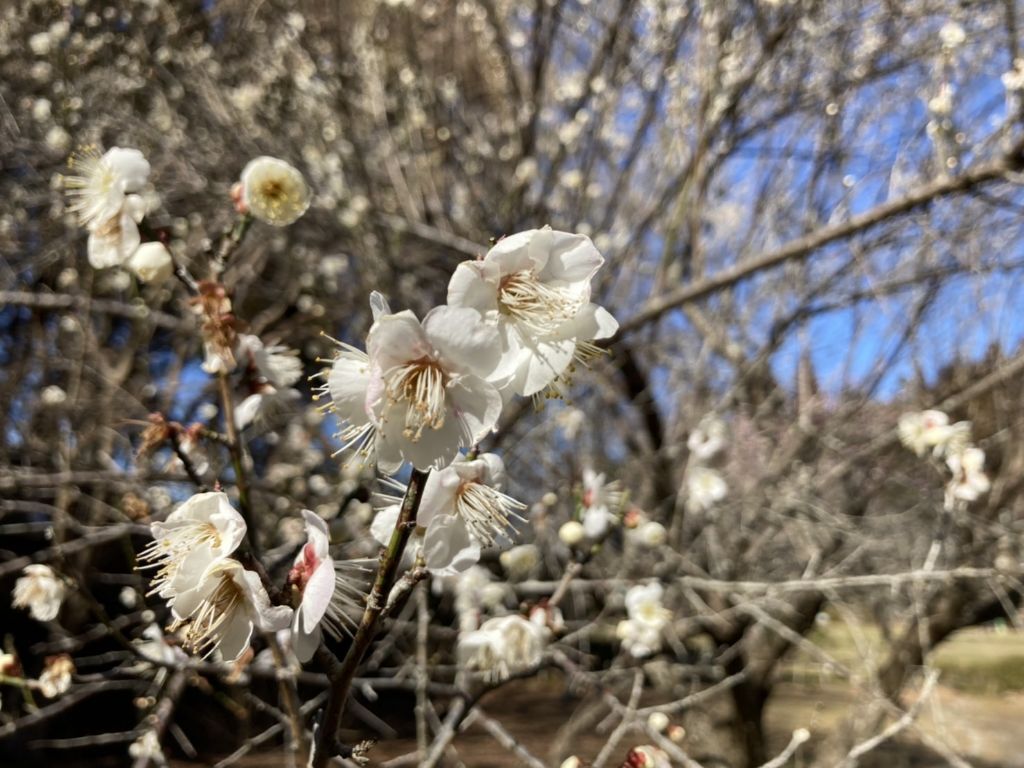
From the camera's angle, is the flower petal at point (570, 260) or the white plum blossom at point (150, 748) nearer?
the flower petal at point (570, 260)

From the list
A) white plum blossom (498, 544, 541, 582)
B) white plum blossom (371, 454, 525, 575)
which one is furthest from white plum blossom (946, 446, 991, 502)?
white plum blossom (371, 454, 525, 575)

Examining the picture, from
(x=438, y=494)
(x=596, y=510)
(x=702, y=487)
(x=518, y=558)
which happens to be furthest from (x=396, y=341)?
(x=702, y=487)

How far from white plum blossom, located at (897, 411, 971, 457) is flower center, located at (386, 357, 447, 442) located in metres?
2.12

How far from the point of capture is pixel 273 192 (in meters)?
1.05

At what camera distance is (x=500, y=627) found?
1.58 metres

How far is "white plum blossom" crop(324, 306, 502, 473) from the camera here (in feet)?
2.02

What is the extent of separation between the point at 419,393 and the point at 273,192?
1.80 feet

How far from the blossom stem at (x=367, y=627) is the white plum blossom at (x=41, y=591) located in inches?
48.7

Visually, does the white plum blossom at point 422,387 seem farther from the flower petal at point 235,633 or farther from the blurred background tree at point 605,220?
the blurred background tree at point 605,220

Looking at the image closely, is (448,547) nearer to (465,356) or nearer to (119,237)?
(465,356)

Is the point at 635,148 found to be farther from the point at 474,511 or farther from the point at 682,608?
the point at 474,511

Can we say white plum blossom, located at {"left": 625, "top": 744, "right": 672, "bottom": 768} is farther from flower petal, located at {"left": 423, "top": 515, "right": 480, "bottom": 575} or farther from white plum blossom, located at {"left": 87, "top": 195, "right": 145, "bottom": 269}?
white plum blossom, located at {"left": 87, "top": 195, "right": 145, "bottom": 269}

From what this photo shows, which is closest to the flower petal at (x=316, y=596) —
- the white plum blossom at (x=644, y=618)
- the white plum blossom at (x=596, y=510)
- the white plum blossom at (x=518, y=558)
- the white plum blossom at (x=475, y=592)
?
the white plum blossom at (x=596, y=510)

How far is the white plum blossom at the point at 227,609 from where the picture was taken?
1.97ft
